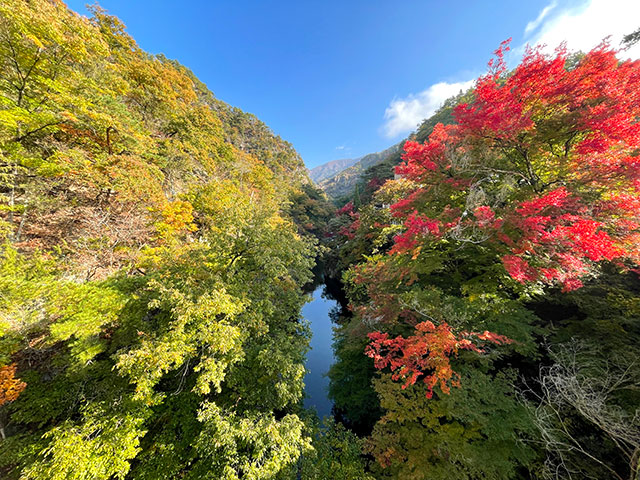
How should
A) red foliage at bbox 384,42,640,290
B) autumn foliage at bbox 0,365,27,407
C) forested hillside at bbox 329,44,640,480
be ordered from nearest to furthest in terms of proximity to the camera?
forested hillside at bbox 329,44,640,480
red foliage at bbox 384,42,640,290
autumn foliage at bbox 0,365,27,407

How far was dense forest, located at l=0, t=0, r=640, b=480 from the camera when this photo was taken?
4.36 meters

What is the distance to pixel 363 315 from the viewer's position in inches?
319

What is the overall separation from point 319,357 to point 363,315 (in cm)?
664

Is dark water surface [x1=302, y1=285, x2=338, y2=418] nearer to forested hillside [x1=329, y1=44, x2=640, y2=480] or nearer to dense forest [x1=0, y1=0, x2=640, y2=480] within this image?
dense forest [x1=0, y1=0, x2=640, y2=480]

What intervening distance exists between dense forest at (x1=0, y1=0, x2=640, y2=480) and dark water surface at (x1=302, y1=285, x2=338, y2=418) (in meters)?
2.43

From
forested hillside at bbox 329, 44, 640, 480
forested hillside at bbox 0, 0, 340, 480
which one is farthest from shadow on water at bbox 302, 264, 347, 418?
forested hillside at bbox 329, 44, 640, 480

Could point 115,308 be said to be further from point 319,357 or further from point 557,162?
point 557,162

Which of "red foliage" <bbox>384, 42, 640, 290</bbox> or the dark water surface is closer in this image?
"red foliage" <bbox>384, 42, 640, 290</bbox>

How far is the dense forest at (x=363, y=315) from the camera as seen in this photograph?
4.36 m

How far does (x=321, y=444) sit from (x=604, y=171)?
10.5 meters

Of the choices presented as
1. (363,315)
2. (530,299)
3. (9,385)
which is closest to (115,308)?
(9,385)

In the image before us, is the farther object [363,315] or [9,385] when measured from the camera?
[363,315]

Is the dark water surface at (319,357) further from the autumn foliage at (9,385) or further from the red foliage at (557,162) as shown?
the autumn foliage at (9,385)

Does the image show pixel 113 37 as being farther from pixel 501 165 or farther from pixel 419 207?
pixel 501 165
